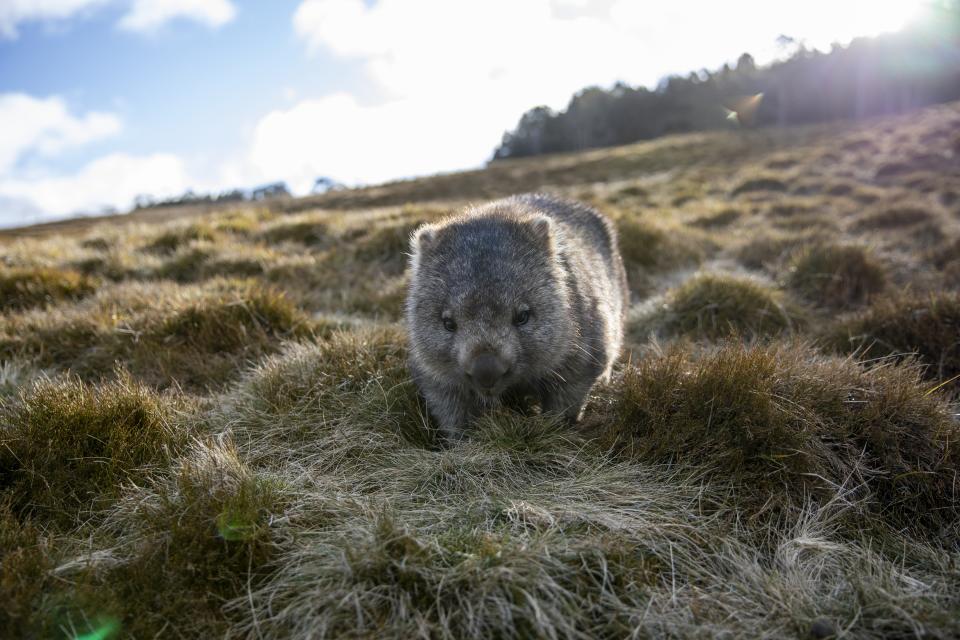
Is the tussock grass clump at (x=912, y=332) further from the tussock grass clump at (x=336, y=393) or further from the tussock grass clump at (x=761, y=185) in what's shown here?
the tussock grass clump at (x=761, y=185)

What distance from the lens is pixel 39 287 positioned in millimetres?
5441

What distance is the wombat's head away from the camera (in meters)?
2.96

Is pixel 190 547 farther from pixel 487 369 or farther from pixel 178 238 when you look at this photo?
pixel 178 238

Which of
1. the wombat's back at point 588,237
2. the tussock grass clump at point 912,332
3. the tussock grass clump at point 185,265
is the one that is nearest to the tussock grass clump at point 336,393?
the wombat's back at point 588,237

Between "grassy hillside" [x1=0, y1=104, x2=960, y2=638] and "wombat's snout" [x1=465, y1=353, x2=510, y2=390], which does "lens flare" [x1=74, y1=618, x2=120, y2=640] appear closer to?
"grassy hillside" [x1=0, y1=104, x2=960, y2=638]

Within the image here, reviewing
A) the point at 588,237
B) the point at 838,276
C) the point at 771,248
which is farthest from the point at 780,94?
the point at 588,237

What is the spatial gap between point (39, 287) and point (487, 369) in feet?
16.1

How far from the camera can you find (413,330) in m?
3.35

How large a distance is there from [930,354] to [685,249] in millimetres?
3915

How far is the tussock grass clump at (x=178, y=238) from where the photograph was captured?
25.4 ft

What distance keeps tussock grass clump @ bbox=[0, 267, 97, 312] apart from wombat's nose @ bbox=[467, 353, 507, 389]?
4337mm

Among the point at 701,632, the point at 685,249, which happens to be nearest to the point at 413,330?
the point at 701,632

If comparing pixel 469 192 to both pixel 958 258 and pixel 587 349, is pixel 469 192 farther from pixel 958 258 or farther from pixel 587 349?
pixel 587 349

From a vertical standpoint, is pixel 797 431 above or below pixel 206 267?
below
